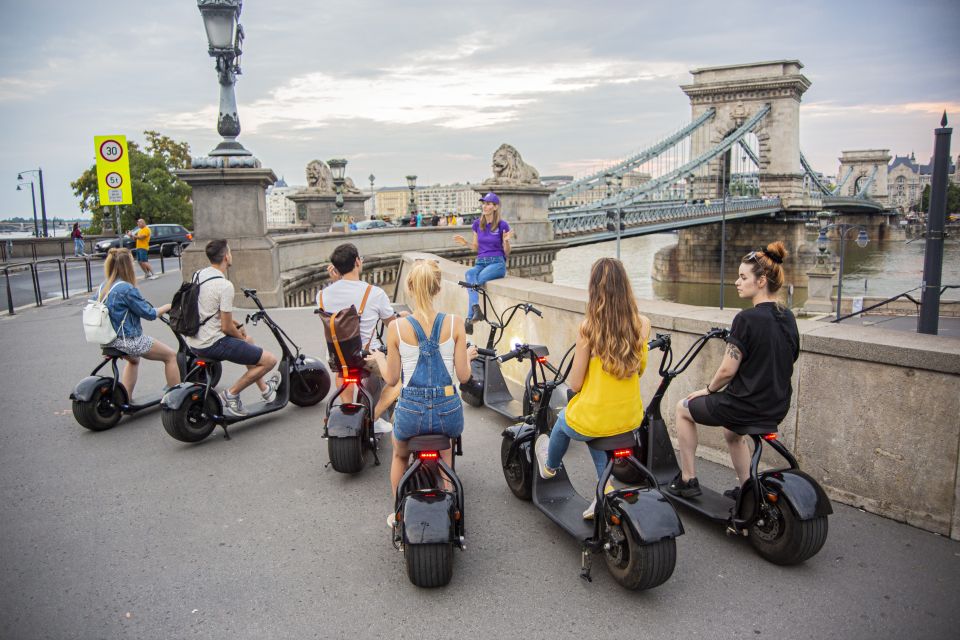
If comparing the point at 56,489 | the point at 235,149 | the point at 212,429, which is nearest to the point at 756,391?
the point at 212,429

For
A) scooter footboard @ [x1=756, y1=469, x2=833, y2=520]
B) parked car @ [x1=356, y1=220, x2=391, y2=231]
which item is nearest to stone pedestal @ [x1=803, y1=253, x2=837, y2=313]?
parked car @ [x1=356, y1=220, x2=391, y2=231]

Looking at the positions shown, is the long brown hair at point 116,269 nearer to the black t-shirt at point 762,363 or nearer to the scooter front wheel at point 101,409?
the scooter front wheel at point 101,409

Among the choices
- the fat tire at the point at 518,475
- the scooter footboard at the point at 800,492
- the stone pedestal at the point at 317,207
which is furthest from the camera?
the stone pedestal at the point at 317,207

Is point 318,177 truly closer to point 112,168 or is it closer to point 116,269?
point 112,168

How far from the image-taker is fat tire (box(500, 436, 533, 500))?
4.19 meters

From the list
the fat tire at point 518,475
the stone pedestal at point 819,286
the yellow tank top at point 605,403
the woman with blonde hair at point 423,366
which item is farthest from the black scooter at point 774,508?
the stone pedestal at point 819,286

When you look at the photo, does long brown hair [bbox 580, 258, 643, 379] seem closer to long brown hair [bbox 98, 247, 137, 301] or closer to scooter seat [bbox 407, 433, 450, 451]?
scooter seat [bbox 407, 433, 450, 451]

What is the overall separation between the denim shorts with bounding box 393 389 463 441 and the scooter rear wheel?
0.92 m

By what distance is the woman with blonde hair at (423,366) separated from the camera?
351 cm

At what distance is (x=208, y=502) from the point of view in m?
4.36

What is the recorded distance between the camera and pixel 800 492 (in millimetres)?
3393

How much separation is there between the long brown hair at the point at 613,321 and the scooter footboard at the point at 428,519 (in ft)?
3.22

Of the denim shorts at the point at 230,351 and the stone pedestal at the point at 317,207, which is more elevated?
the stone pedestal at the point at 317,207

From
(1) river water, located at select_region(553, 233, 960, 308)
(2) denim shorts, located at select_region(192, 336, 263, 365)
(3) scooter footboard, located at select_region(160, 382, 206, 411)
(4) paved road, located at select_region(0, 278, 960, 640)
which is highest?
(2) denim shorts, located at select_region(192, 336, 263, 365)
